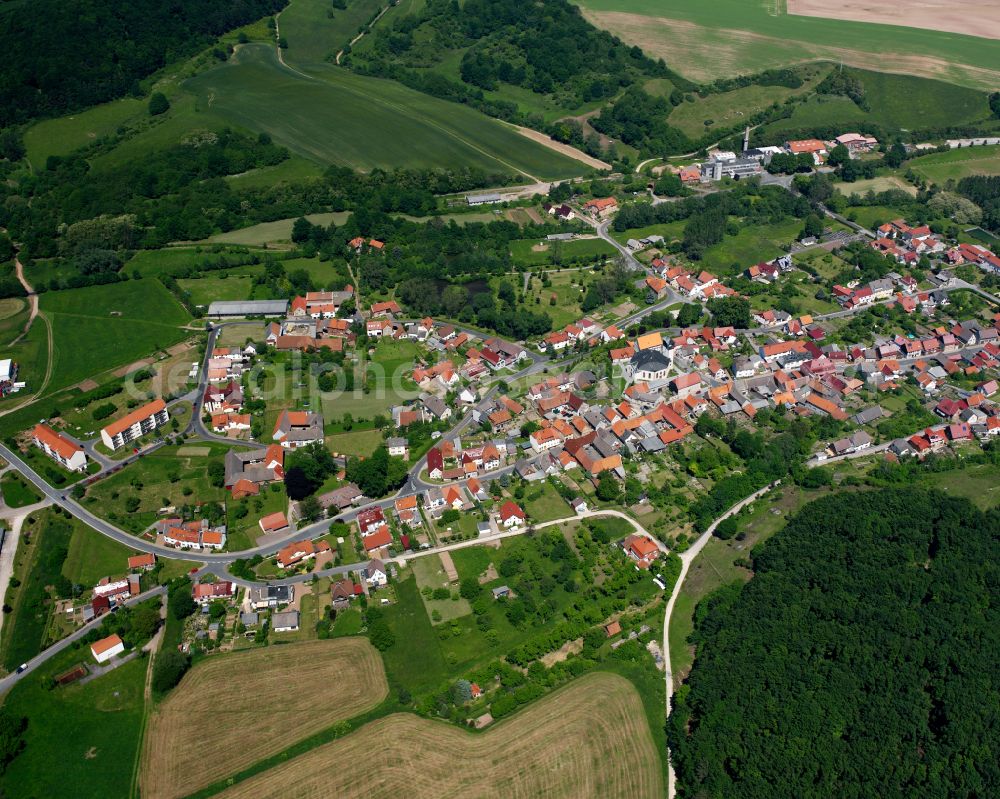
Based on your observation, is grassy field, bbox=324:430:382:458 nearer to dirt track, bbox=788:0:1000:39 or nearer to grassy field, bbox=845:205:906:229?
grassy field, bbox=845:205:906:229

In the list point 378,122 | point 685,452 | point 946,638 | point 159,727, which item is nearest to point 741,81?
point 378,122

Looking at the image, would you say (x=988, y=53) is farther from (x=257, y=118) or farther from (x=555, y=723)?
(x=555, y=723)

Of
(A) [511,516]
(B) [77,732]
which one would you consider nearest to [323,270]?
(A) [511,516]

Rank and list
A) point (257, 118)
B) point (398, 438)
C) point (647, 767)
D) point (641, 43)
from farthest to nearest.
Answer: point (641, 43) → point (257, 118) → point (398, 438) → point (647, 767)

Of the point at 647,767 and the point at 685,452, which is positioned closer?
the point at 647,767

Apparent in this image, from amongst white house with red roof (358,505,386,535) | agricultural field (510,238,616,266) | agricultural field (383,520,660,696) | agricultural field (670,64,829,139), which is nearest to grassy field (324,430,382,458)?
white house with red roof (358,505,386,535)

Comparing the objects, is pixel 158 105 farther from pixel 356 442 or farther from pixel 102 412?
pixel 356 442

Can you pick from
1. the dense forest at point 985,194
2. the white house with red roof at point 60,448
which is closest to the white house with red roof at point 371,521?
the white house with red roof at point 60,448
